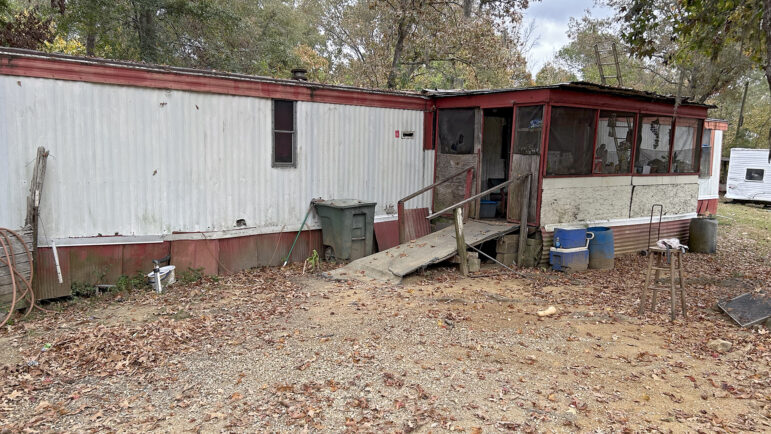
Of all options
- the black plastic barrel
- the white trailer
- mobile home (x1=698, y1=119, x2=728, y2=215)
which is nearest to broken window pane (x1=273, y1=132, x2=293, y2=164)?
the black plastic barrel

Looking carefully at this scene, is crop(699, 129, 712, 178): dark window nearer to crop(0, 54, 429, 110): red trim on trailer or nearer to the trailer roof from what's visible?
the trailer roof

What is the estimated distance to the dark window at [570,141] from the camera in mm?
9367

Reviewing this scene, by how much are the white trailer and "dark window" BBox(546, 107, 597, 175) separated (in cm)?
1652

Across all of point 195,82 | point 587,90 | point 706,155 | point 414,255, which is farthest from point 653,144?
point 195,82

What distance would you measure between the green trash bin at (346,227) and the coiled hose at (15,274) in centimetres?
441

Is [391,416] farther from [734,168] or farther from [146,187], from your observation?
[734,168]

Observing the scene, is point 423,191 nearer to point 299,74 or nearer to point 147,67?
point 299,74

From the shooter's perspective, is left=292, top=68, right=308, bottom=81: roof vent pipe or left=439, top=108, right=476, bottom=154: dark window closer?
left=292, top=68, right=308, bottom=81: roof vent pipe

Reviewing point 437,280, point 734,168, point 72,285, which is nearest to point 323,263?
point 437,280

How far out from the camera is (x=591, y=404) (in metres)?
4.40

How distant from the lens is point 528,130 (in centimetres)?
949

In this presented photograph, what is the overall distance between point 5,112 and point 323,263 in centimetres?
505

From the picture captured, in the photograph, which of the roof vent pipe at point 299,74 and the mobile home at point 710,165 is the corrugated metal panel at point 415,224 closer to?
the roof vent pipe at point 299,74

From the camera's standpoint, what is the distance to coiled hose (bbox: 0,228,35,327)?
6.22m
